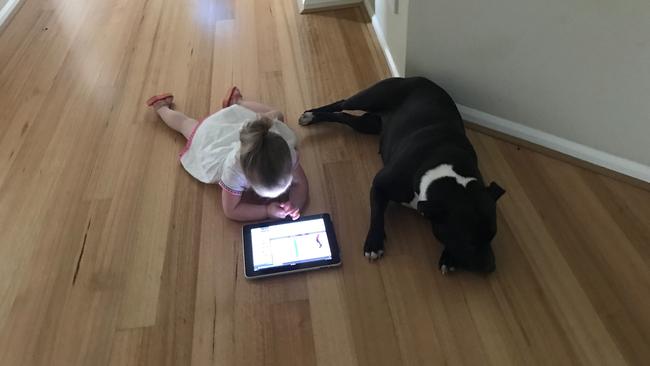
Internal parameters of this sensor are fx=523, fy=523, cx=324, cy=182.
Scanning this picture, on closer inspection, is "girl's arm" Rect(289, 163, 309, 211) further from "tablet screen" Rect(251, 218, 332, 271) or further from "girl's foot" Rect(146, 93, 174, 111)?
"girl's foot" Rect(146, 93, 174, 111)

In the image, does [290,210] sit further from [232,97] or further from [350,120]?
[232,97]

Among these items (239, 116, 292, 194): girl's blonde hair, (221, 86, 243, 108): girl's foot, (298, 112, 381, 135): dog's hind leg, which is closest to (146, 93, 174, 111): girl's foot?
(221, 86, 243, 108): girl's foot

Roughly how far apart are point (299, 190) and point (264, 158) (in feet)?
0.78

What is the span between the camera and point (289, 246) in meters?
1.48

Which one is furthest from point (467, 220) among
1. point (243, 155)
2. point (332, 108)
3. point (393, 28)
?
point (393, 28)

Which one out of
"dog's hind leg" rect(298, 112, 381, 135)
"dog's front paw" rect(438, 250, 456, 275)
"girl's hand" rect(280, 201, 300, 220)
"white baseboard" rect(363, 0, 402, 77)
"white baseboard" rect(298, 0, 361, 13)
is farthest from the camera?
"white baseboard" rect(298, 0, 361, 13)

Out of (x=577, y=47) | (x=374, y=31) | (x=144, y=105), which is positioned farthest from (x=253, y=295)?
(x=374, y=31)

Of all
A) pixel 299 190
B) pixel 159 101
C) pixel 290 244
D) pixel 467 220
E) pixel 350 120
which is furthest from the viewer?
pixel 159 101

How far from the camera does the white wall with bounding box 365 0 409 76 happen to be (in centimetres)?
185

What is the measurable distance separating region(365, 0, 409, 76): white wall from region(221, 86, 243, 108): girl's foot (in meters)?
0.62

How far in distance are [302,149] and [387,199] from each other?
1.41ft

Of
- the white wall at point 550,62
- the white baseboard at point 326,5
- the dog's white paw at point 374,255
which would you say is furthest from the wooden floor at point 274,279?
the white baseboard at point 326,5

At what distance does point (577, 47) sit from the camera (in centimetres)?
149

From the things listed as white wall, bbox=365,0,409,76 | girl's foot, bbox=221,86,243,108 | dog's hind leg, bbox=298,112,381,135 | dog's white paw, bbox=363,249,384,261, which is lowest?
dog's white paw, bbox=363,249,384,261
